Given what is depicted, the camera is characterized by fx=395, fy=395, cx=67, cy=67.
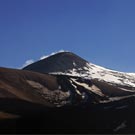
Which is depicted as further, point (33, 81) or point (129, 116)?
point (33, 81)

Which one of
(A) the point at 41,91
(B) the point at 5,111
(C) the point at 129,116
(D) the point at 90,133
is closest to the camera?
(D) the point at 90,133

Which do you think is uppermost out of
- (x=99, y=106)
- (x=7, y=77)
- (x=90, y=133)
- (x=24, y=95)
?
(x=7, y=77)

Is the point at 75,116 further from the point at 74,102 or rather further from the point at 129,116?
the point at 74,102

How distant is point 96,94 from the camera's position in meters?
193

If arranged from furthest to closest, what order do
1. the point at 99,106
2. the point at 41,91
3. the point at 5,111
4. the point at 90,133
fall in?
the point at 41,91, the point at 5,111, the point at 99,106, the point at 90,133

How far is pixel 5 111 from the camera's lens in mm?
138250

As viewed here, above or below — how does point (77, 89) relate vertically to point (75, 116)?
above

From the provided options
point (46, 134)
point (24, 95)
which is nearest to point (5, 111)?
point (24, 95)

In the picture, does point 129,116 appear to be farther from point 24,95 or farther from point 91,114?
point 24,95

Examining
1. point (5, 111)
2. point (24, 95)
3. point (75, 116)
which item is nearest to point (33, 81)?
point (24, 95)

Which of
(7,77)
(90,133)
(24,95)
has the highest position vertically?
(7,77)

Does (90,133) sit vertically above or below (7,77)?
below

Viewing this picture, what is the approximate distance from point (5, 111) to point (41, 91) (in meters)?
49.8

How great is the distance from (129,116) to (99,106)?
21916 millimetres
